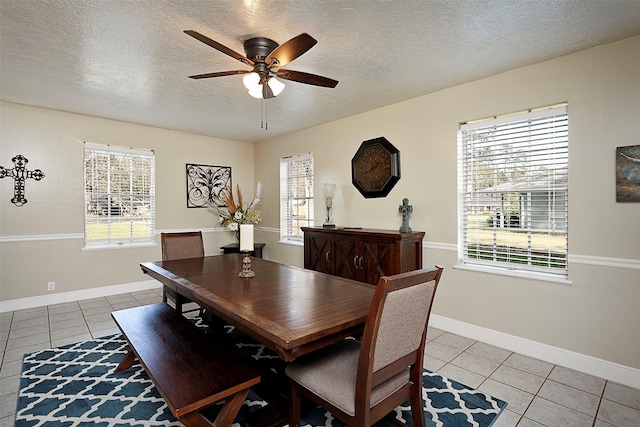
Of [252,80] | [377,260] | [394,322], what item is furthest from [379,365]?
[252,80]

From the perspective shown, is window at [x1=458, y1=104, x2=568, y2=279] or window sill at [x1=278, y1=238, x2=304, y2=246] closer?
window at [x1=458, y1=104, x2=568, y2=279]

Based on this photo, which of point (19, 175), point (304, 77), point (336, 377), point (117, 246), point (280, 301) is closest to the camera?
point (336, 377)

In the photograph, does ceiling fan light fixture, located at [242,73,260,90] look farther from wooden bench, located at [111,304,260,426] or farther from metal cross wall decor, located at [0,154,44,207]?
metal cross wall decor, located at [0,154,44,207]

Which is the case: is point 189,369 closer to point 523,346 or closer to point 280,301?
point 280,301

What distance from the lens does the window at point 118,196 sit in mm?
4645

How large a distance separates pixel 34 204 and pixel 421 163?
16.2 feet

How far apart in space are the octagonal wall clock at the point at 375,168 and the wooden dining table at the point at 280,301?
68.2 inches

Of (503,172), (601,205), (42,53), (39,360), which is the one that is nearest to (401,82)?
(503,172)

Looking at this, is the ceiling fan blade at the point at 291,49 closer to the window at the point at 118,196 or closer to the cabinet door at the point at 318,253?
the cabinet door at the point at 318,253

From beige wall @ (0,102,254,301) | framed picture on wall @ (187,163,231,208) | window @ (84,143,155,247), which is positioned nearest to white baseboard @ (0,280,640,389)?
beige wall @ (0,102,254,301)

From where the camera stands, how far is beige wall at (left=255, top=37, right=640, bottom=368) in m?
2.43

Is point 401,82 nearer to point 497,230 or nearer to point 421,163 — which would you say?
point 421,163

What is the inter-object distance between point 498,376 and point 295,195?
395cm

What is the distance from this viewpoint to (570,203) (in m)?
2.67
